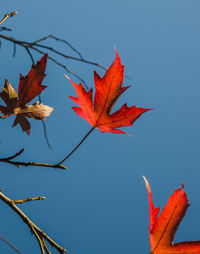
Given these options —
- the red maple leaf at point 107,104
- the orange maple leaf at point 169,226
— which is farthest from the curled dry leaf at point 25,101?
the orange maple leaf at point 169,226

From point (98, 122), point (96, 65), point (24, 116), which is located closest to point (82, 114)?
point (98, 122)

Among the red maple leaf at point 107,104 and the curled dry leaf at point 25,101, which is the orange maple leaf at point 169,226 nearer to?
the red maple leaf at point 107,104

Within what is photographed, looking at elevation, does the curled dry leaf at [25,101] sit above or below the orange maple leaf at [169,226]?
above

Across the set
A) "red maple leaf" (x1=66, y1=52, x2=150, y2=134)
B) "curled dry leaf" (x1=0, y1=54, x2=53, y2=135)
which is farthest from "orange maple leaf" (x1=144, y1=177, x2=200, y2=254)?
"curled dry leaf" (x1=0, y1=54, x2=53, y2=135)

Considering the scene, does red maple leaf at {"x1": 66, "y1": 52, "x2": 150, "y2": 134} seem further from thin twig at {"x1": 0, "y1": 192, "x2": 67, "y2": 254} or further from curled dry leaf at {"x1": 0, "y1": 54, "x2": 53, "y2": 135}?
thin twig at {"x1": 0, "y1": 192, "x2": 67, "y2": 254}

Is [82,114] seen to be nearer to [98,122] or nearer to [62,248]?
[98,122]
